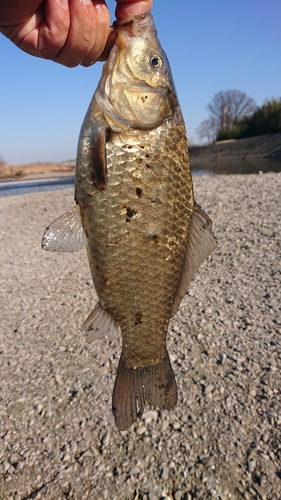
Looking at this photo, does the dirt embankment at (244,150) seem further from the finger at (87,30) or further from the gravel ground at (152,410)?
the finger at (87,30)

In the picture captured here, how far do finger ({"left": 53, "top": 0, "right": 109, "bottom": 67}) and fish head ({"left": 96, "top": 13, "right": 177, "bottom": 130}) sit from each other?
0.15 m

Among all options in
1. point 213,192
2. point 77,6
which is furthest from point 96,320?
point 213,192

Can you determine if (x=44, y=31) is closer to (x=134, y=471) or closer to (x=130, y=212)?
(x=130, y=212)

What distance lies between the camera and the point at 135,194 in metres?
2.02

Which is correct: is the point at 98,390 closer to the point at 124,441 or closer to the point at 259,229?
the point at 124,441

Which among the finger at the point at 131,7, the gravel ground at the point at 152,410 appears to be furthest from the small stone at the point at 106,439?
the finger at the point at 131,7

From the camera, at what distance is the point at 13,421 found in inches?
182

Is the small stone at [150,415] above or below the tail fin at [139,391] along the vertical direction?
below

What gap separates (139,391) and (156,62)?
76.6 inches

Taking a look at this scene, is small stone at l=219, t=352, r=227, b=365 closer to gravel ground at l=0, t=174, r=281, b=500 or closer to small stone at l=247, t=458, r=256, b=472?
gravel ground at l=0, t=174, r=281, b=500

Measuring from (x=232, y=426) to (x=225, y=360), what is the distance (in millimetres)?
1208

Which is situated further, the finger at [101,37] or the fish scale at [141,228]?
the finger at [101,37]

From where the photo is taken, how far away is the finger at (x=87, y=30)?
2.20 meters

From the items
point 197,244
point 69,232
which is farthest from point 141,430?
point 69,232
